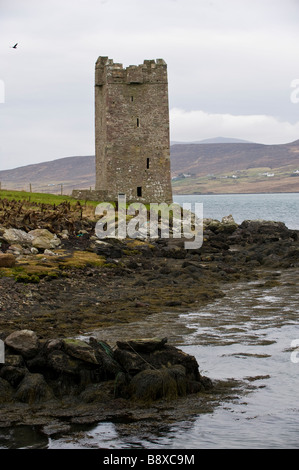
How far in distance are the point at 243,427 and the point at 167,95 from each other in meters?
40.2

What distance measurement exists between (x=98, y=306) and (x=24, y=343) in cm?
651

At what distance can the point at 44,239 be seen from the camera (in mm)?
25422

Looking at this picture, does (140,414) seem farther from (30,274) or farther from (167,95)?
(167,95)

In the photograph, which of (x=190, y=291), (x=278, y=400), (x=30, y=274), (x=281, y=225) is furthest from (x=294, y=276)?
(x=281, y=225)

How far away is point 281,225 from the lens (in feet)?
151

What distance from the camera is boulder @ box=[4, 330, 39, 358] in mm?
11219

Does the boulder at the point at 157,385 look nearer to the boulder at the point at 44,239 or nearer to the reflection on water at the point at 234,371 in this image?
the reflection on water at the point at 234,371

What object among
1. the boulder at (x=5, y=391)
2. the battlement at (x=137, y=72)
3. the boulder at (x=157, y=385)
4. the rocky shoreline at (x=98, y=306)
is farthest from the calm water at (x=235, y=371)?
the battlement at (x=137, y=72)

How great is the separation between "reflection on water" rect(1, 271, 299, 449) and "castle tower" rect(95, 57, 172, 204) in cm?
2861

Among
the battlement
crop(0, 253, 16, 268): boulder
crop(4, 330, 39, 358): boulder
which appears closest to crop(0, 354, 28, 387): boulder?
crop(4, 330, 39, 358): boulder

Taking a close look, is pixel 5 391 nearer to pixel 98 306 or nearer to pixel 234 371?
pixel 234 371

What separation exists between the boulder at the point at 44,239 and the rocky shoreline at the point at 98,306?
0.16 feet

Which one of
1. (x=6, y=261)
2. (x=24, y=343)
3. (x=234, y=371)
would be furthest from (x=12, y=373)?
(x=6, y=261)

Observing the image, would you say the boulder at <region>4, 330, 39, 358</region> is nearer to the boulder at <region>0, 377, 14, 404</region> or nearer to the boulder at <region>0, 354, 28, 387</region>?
the boulder at <region>0, 354, 28, 387</region>
